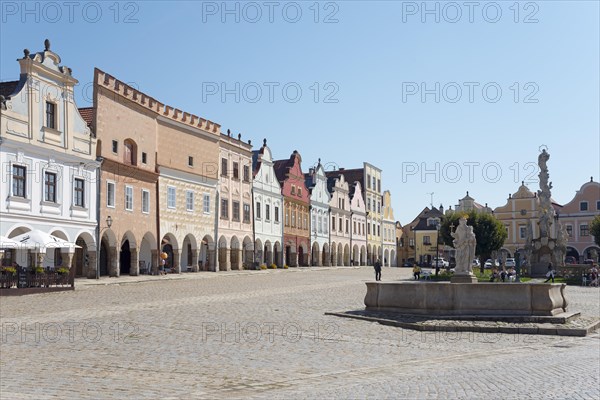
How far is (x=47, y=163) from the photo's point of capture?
3300 cm

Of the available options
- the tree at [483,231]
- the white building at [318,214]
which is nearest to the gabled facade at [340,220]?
the white building at [318,214]

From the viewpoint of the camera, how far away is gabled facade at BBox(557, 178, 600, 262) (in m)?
83.0

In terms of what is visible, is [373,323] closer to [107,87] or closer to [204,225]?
[107,87]

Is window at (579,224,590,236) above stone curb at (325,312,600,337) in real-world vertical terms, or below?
above

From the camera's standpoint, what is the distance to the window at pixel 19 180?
3102cm

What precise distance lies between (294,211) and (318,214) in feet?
20.9

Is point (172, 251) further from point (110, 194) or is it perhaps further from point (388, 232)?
point (388, 232)

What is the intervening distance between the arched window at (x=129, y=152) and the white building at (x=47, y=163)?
348 centimetres

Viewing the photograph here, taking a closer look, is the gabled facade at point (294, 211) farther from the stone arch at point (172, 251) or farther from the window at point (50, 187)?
the window at point (50, 187)

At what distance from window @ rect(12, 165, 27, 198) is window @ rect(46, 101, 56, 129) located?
293cm

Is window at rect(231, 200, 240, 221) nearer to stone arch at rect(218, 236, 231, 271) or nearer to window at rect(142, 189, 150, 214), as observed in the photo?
stone arch at rect(218, 236, 231, 271)

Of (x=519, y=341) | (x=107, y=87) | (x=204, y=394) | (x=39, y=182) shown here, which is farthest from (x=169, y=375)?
(x=107, y=87)

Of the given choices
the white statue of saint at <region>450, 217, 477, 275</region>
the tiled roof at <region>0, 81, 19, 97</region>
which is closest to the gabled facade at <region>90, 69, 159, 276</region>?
the tiled roof at <region>0, 81, 19, 97</region>

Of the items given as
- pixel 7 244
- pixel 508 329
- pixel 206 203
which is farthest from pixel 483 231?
pixel 508 329
